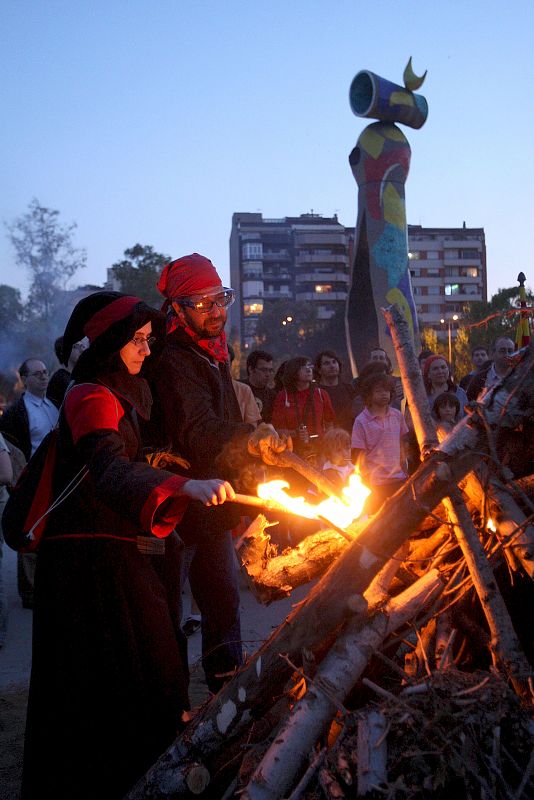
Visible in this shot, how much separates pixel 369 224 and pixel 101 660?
16.6 meters

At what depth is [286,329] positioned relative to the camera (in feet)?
207

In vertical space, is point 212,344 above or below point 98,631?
above

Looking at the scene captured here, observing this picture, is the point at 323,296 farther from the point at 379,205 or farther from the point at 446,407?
the point at 446,407

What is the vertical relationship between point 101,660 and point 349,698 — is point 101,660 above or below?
above

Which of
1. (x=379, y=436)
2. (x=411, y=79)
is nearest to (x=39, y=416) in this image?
(x=379, y=436)

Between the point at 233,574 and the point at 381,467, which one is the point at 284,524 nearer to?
the point at 381,467

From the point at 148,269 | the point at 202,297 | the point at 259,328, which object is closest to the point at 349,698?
the point at 202,297

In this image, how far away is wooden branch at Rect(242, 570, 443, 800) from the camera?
7.39 feet

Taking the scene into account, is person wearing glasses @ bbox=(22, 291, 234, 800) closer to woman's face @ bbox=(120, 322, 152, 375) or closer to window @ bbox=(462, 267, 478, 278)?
woman's face @ bbox=(120, 322, 152, 375)

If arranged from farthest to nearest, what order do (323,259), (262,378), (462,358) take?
1. (323,259)
2. (462,358)
3. (262,378)

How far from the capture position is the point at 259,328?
64000mm

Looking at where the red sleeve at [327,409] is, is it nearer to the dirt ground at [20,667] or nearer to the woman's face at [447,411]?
the woman's face at [447,411]

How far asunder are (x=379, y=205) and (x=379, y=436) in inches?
503

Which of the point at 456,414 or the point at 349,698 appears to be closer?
the point at 349,698
